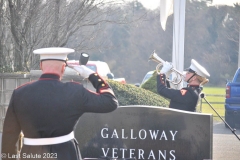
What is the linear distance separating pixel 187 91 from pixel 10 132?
2.93m

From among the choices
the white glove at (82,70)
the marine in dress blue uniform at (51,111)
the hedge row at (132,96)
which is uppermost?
the white glove at (82,70)

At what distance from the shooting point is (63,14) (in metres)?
11.5

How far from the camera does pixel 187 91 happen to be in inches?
274

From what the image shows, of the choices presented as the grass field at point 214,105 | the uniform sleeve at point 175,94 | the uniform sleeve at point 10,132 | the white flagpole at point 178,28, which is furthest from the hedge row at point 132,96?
the uniform sleeve at point 10,132

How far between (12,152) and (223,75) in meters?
36.5

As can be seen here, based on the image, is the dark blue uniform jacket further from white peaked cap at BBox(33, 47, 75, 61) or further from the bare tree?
the bare tree

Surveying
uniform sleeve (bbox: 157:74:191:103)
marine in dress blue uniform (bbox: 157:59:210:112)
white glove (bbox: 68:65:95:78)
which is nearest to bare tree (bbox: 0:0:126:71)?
marine in dress blue uniform (bbox: 157:59:210:112)

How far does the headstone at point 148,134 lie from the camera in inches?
246

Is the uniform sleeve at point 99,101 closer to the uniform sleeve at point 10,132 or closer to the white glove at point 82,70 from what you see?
the white glove at point 82,70

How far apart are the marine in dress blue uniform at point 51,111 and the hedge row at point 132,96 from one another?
15.2ft

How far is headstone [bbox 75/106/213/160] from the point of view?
6246 millimetres

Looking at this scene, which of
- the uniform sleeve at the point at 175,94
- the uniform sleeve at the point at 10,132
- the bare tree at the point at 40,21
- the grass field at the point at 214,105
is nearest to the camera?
the uniform sleeve at the point at 10,132

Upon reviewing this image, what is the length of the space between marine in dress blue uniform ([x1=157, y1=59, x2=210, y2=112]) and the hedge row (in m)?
1.97

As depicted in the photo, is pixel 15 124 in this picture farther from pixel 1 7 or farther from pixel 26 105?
pixel 1 7
